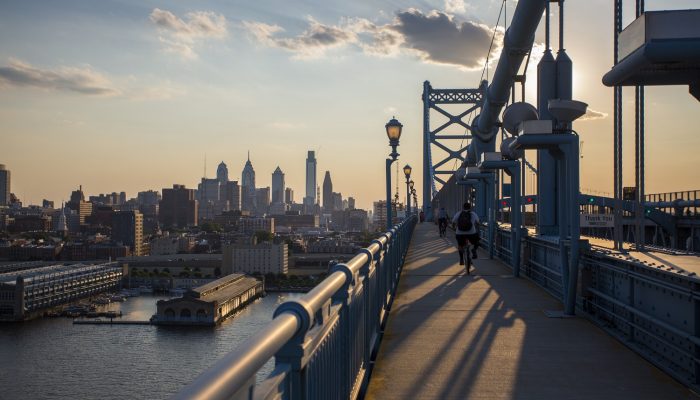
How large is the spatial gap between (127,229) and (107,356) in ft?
402

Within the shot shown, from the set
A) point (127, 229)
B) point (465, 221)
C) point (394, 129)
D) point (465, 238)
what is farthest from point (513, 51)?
point (127, 229)

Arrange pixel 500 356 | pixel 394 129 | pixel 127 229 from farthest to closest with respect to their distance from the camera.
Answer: pixel 127 229, pixel 394 129, pixel 500 356

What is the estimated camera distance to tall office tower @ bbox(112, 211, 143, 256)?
179 metres

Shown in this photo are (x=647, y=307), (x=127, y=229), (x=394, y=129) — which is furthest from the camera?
(x=127, y=229)

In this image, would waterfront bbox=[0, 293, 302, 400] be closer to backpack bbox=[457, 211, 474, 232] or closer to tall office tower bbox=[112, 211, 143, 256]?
backpack bbox=[457, 211, 474, 232]

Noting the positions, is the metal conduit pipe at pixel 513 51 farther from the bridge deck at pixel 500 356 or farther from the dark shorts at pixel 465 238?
the bridge deck at pixel 500 356

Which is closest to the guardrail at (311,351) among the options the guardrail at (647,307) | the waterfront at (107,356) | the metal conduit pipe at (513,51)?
the guardrail at (647,307)

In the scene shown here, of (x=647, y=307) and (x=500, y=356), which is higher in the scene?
(x=647, y=307)

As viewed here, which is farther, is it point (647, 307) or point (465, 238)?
point (465, 238)

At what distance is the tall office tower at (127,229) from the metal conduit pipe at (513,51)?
16705cm

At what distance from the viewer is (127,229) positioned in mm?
180250

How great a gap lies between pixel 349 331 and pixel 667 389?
7.90 ft

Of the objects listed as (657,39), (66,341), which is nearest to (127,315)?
(66,341)

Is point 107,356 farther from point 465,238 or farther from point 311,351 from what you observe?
point 311,351
